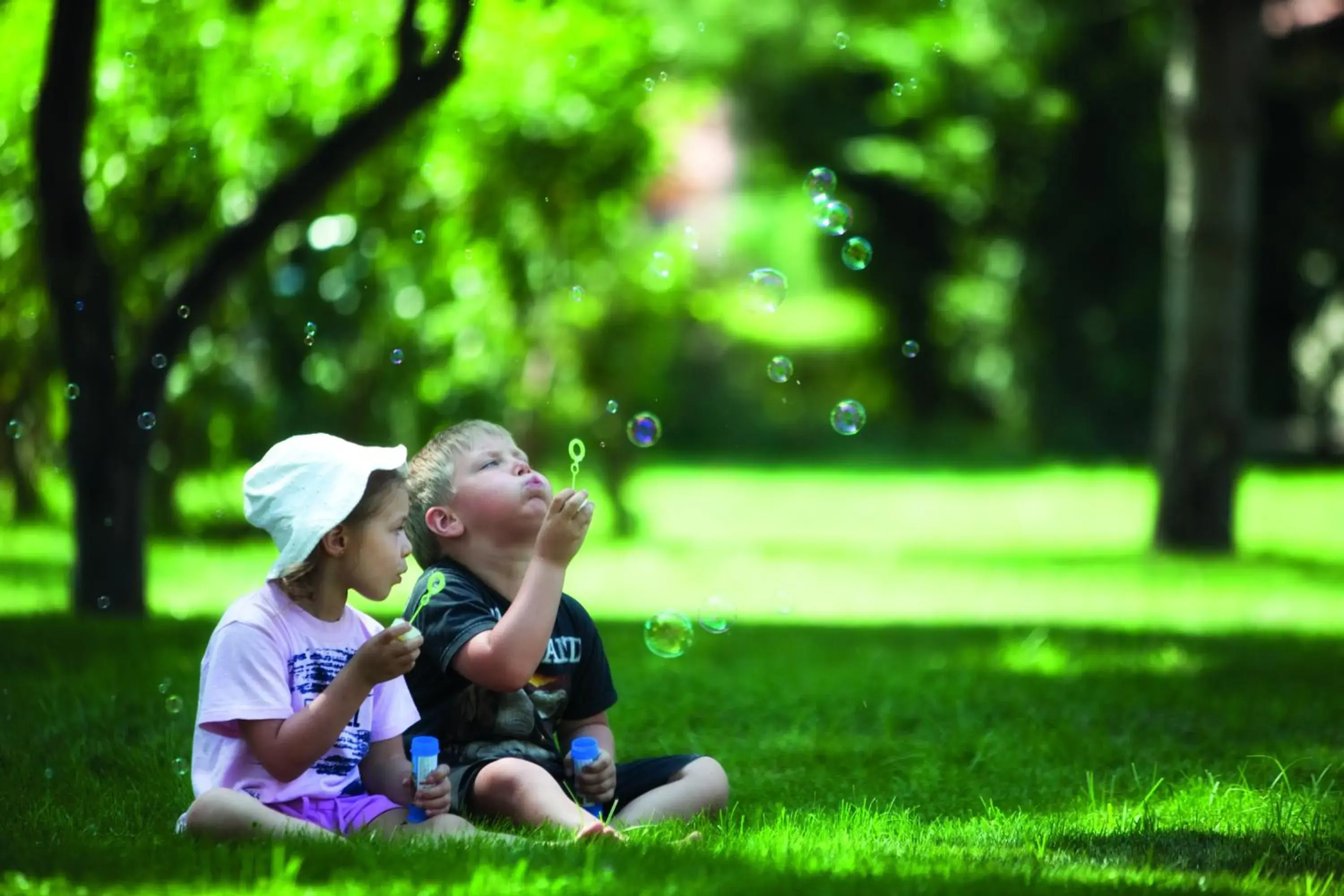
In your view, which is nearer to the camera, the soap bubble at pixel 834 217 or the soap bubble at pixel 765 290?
the soap bubble at pixel 765 290

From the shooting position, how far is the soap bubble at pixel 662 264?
5.42m

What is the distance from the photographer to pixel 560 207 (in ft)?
36.6

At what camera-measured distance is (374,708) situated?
3.41 m

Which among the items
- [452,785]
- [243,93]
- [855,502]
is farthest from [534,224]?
[452,785]

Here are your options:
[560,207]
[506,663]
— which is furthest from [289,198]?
[560,207]

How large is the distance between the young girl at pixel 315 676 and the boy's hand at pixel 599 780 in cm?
32

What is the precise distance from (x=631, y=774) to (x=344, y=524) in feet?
2.88

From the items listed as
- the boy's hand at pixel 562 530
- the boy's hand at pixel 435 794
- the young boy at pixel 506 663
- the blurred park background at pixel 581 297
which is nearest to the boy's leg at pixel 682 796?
the young boy at pixel 506 663

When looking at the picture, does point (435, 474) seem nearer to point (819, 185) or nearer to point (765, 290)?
point (765, 290)

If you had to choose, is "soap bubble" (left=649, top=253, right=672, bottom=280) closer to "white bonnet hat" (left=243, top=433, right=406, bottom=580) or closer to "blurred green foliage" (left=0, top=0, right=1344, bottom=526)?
"blurred green foliage" (left=0, top=0, right=1344, bottom=526)

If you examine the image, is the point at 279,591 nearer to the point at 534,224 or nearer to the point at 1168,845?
the point at 1168,845

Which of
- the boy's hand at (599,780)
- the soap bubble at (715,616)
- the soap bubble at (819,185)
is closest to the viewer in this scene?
the boy's hand at (599,780)

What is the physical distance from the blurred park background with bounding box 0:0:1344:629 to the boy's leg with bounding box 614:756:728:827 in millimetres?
2193

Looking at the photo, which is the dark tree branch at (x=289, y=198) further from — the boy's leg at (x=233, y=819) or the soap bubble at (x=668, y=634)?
the boy's leg at (x=233, y=819)
